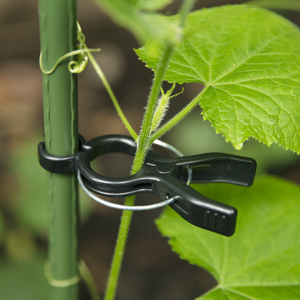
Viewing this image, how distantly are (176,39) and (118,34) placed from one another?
92.6 inches

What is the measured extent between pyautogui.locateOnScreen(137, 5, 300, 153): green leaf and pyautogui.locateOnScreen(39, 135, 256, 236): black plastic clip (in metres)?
0.07

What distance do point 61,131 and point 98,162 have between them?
52.0 inches

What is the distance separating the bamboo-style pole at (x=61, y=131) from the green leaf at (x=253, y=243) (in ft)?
0.79

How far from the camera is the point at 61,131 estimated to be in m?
0.60

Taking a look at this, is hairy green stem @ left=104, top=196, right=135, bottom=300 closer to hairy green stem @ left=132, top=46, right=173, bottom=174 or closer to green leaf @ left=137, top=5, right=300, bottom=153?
hairy green stem @ left=132, top=46, right=173, bottom=174

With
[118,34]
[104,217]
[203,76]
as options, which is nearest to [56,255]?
[203,76]

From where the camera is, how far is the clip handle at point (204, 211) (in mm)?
478

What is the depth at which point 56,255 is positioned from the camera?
762mm

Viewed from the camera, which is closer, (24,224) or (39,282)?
(39,282)

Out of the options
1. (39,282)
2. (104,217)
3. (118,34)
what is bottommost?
(39,282)

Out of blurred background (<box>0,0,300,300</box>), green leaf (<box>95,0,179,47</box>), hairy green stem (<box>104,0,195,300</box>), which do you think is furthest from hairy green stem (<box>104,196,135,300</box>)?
blurred background (<box>0,0,300,300</box>)

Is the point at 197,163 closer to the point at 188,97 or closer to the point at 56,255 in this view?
the point at 56,255

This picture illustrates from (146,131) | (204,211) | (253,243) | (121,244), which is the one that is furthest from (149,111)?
(253,243)

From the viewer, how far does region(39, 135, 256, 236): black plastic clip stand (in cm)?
49
